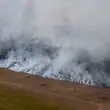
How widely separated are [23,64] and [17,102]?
3464 cm

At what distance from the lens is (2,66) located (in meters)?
70.9

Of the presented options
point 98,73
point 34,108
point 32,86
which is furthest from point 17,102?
point 98,73

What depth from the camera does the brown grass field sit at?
38438 millimetres

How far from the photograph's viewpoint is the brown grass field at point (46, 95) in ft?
126

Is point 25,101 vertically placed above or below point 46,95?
above

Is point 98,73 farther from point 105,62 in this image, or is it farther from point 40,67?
point 40,67

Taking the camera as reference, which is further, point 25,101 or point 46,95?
point 46,95

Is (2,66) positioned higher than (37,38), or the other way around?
(37,38)

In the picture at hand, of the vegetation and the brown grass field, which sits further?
the brown grass field

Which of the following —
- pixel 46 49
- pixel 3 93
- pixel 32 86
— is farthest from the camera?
pixel 46 49

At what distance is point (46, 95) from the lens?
45188 millimetres

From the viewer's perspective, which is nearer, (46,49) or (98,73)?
(98,73)

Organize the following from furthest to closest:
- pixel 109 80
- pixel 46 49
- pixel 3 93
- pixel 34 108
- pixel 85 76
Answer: pixel 46 49 < pixel 85 76 < pixel 109 80 < pixel 3 93 < pixel 34 108

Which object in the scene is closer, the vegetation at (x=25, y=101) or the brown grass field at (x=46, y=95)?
the vegetation at (x=25, y=101)
